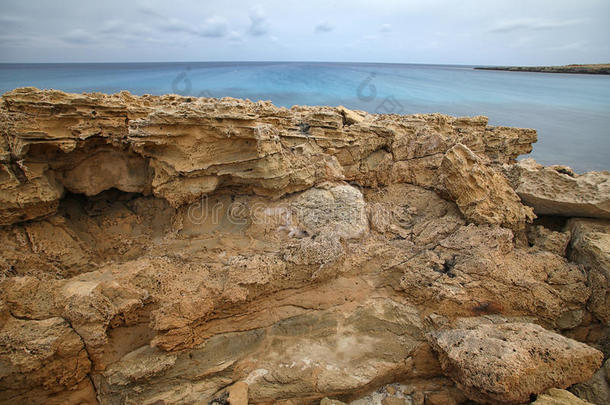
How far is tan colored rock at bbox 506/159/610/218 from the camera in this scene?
4.86m

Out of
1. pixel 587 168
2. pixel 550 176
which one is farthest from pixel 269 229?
pixel 587 168

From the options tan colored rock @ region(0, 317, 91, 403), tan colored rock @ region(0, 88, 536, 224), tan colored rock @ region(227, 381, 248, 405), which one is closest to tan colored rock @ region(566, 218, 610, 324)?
tan colored rock @ region(0, 88, 536, 224)

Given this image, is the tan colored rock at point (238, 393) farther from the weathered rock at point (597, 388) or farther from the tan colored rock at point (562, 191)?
the tan colored rock at point (562, 191)

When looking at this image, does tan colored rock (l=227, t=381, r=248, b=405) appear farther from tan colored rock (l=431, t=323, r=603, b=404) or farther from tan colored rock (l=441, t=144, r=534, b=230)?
tan colored rock (l=441, t=144, r=534, b=230)

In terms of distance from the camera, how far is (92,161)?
5.27m

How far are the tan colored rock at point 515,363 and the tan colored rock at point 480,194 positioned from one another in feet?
6.13

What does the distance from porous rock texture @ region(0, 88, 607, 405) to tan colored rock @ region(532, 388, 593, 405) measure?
0.36 ft

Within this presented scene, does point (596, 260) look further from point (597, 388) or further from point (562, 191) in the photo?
point (597, 388)

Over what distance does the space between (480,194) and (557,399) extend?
2.83 meters

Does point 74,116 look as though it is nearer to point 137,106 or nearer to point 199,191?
point 137,106

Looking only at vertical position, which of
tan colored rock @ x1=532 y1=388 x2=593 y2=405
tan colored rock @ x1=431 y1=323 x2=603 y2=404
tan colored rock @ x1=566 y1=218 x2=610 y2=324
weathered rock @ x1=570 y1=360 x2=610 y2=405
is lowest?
weathered rock @ x1=570 y1=360 x2=610 y2=405

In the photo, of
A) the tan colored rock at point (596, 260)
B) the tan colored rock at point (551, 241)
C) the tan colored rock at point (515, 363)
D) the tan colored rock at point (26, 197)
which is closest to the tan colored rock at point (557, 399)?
the tan colored rock at point (515, 363)

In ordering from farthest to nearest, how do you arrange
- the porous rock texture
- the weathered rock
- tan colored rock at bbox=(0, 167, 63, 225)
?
1. tan colored rock at bbox=(0, 167, 63, 225)
2. the porous rock texture
3. the weathered rock

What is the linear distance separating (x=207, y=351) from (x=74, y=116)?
4.04 meters
